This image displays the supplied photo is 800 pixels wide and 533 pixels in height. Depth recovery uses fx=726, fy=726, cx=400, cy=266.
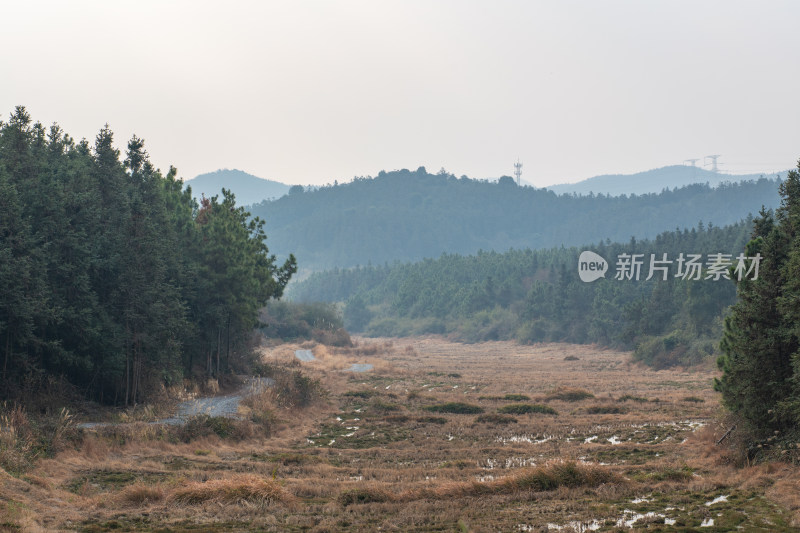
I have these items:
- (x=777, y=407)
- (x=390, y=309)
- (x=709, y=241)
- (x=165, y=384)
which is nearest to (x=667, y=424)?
(x=777, y=407)

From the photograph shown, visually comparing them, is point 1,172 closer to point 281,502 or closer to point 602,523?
point 281,502

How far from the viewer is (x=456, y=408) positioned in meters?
36.9

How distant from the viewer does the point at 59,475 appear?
57.7ft

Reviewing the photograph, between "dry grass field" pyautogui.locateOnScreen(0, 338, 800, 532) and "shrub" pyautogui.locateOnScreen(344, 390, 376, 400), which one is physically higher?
"dry grass field" pyautogui.locateOnScreen(0, 338, 800, 532)

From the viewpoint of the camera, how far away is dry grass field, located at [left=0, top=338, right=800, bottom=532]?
1386cm

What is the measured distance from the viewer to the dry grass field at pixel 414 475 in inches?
546

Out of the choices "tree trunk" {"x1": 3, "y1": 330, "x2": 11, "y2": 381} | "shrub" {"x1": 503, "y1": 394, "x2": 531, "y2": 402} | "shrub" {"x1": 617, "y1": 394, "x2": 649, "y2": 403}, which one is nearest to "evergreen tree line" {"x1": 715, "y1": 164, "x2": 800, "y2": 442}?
"shrub" {"x1": 617, "y1": 394, "x2": 649, "y2": 403}

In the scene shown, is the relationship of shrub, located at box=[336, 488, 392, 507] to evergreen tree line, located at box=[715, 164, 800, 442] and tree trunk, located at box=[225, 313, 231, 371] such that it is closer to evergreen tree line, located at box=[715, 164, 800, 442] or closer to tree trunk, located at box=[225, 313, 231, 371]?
evergreen tree line, located at box=[715, 164, 800, 442]

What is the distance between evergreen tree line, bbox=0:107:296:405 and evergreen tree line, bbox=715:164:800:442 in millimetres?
21603

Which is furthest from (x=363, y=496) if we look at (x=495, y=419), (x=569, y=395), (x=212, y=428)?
(x=569, y=395)

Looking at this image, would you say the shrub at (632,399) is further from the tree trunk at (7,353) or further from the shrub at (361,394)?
the tree trunk at (7,353)
